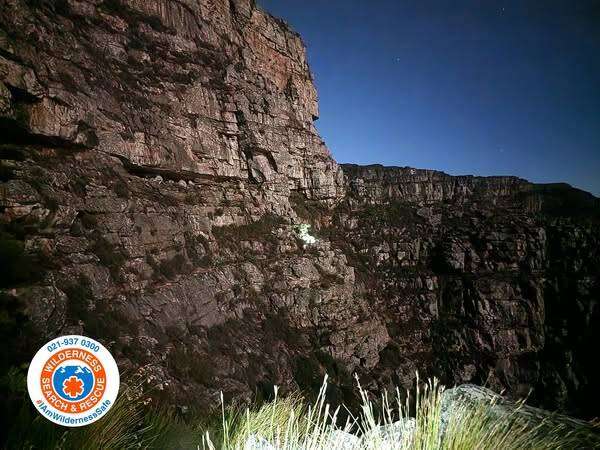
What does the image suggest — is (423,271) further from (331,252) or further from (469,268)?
(331,252)

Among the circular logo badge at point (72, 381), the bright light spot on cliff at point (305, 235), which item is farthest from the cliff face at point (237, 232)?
the circular logo badge at point (72, 381)

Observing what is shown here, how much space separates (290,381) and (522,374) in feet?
93.8

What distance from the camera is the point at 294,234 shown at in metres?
25.6

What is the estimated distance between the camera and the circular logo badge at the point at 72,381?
6.68ft

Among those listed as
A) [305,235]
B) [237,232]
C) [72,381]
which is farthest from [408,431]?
[305,235]

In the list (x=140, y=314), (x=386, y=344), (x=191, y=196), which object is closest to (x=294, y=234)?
(x=191, y=196)

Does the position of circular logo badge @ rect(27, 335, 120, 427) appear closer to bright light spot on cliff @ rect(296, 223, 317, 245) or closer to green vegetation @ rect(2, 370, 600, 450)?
green vegetation @ rect(2, 370, 600, 450)

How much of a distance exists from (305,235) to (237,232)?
678cm

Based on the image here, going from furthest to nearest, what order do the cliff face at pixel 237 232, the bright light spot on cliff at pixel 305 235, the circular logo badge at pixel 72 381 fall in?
the bright light spot on cliff at pixel 305 235, the cliff face at pixel 237 232, the circular logo badge at pixel 72 381

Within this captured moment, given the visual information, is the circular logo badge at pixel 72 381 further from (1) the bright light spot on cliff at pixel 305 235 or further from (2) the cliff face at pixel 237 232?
(1) the bright light spot on cliff at pixel 305 235

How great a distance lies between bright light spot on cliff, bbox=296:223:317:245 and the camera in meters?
26.1

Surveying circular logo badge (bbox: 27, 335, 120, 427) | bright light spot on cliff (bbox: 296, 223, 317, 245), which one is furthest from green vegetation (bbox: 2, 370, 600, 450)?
bright light spot on cliff (bbox: 296, 223, 317, 245)

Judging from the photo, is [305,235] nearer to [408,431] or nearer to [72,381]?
[72,381]

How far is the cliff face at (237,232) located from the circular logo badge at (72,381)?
6481 mm
